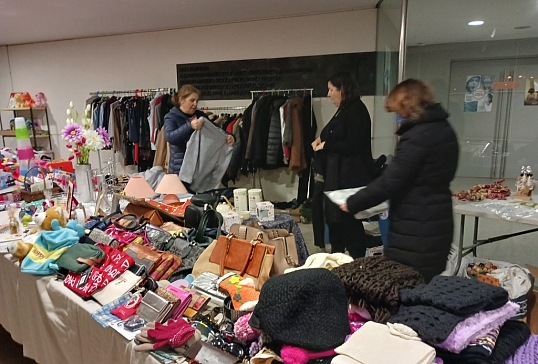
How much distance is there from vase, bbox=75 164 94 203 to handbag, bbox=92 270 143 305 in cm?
131

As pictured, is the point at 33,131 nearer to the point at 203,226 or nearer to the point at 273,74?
the point at 273,74

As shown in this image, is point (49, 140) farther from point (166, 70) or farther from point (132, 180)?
point (132, 180)

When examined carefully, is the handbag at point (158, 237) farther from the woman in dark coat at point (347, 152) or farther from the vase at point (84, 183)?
the woman in dark coat at point (347, 152)

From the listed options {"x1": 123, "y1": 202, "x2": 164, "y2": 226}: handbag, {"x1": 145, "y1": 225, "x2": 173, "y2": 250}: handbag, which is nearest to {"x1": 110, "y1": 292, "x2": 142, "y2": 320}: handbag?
{"x1": 145, "y1": 225, "x2": 173, "y2": 250}: handbag

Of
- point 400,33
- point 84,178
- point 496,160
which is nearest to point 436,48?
point 400,33

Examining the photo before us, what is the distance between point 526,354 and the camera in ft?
3.03

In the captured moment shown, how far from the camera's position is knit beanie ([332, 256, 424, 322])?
3.34 feet

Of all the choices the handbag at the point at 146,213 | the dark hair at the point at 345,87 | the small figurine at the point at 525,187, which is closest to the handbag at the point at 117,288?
the handbag at the point at 146,213

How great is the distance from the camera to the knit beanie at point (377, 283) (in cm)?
102

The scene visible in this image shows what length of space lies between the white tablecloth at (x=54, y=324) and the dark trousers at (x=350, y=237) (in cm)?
210

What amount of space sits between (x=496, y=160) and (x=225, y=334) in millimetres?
3548

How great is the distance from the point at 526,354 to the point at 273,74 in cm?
405

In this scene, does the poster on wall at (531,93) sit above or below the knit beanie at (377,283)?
above

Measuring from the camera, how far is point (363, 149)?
3.07 m
